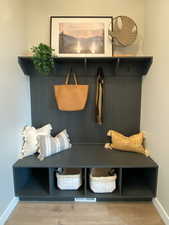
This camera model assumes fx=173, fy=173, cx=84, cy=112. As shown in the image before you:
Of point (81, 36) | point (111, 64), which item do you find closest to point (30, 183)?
point (111, 64)

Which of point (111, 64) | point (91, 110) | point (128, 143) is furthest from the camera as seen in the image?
point (91, 110)

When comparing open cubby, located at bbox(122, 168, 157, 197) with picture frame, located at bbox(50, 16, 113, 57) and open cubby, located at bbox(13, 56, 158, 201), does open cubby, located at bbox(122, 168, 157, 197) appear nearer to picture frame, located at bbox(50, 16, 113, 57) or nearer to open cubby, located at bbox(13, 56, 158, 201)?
open cubby, located at bbox(13, 56, 158, 201)

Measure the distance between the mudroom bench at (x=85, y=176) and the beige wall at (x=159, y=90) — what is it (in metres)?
0.17

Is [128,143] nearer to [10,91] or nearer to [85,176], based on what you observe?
[85,176]

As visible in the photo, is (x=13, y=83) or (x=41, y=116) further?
(x=41, y=116)

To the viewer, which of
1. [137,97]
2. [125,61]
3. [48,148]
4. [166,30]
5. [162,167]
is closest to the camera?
[166,30]

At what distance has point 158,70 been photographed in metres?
1.68

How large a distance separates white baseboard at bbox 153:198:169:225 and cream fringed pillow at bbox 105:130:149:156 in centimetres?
48

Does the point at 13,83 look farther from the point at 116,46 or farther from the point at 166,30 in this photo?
the point at 166,30

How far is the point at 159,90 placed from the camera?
1.66m

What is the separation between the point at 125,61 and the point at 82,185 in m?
1.51

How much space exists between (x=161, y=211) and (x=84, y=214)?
2.37 ft

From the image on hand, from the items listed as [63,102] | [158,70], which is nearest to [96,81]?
[63,102]

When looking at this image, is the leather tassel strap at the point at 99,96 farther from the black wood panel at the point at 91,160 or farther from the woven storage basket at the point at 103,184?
the woven storage basket at the point at 103,184
